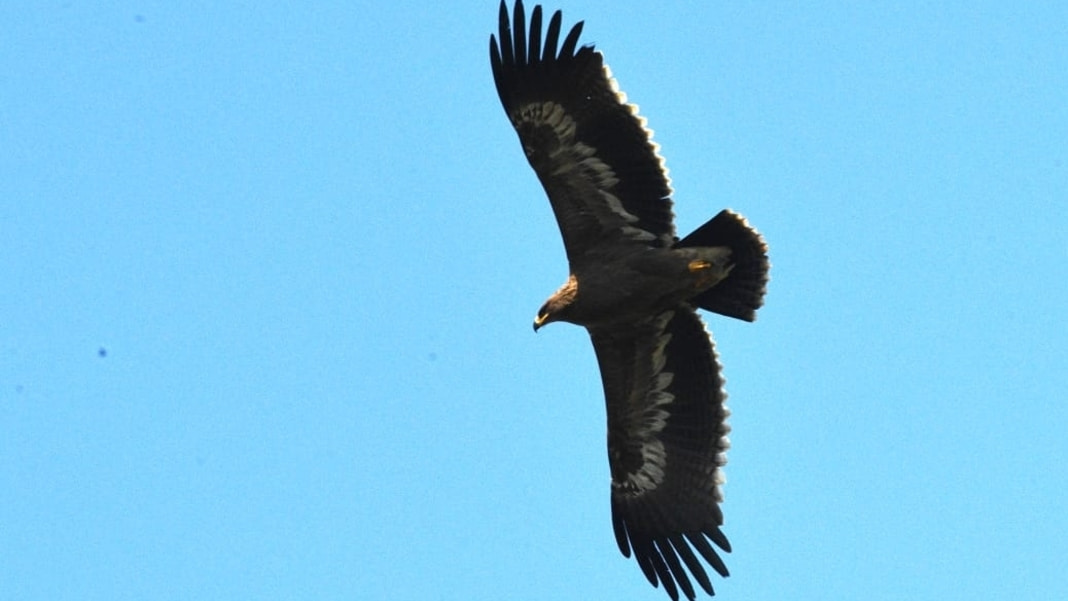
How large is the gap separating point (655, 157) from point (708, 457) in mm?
2398

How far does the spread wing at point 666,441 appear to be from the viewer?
1461 cm

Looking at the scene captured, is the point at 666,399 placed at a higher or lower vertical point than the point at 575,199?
lower

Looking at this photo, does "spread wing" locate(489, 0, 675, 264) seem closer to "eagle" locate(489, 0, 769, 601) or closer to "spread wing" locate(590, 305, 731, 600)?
"eagle" locate(489, 0, 769, 601)

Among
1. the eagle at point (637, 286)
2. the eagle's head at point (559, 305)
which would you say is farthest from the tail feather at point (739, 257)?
the eagle's head at point (559, 305)

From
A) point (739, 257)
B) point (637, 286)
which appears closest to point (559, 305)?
point (637, 286)

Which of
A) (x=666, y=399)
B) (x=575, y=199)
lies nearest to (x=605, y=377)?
(x=666, y=399)

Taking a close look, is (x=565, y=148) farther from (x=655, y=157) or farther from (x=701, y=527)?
(x=701, y=527)

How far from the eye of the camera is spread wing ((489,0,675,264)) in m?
13.8

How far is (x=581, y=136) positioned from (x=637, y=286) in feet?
3.75

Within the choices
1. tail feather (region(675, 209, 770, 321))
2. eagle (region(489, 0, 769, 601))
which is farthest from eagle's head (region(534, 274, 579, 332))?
tail feather (region(675, 209, 770, 321))

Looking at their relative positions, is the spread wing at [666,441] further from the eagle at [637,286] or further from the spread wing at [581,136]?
the spread wing at [581,136]

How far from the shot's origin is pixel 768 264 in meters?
14.0

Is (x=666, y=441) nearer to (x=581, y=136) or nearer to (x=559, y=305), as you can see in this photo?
(x=559, y=305)

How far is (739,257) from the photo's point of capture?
14047mm
